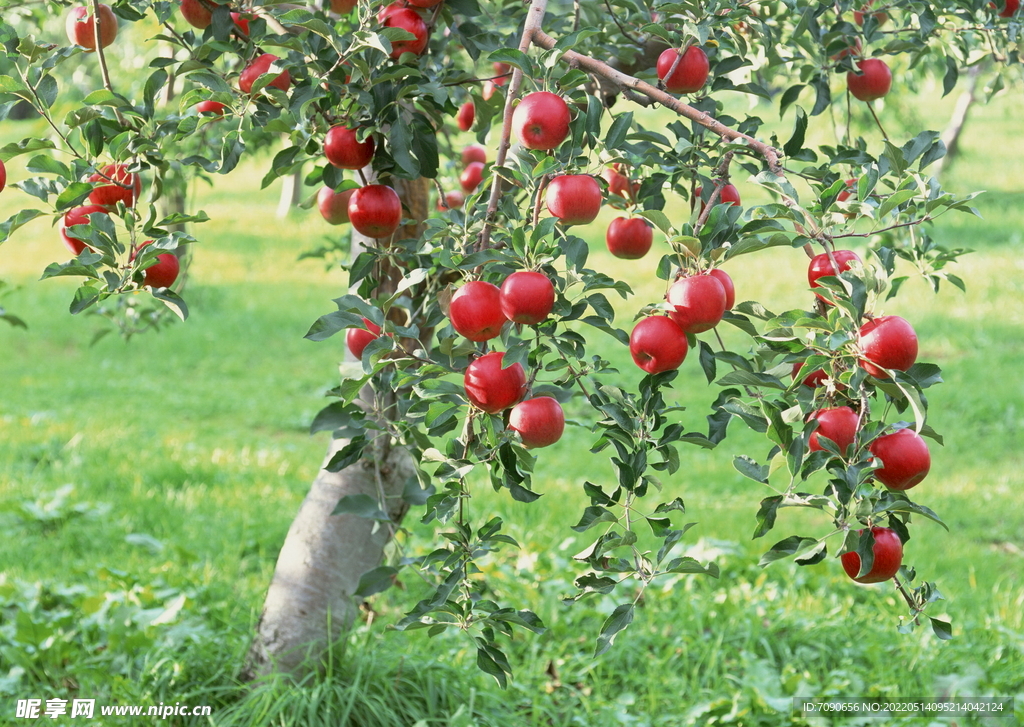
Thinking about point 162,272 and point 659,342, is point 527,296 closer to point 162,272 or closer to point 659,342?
point 659,342

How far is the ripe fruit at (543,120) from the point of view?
1.18 m

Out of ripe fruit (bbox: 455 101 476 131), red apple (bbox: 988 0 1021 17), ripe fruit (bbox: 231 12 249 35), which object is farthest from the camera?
ripe fruit (bbox: 455 101 476 131)

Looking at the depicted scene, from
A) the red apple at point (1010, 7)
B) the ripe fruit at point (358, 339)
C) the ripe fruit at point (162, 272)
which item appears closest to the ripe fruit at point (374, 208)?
the ripe fruit at point (358, 339)

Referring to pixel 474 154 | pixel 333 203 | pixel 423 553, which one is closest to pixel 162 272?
pixel 333 203

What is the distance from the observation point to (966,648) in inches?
97.0

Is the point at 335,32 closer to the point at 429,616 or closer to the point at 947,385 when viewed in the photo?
the point at 429,616

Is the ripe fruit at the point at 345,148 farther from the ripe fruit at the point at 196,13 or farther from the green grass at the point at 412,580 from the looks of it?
the green grass at the point at 412,580

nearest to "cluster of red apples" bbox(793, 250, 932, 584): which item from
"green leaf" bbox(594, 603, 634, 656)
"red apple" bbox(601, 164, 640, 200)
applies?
"green leaf" bbox(594, 603, 634, 656)

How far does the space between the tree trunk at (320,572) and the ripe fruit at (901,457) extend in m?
1.17

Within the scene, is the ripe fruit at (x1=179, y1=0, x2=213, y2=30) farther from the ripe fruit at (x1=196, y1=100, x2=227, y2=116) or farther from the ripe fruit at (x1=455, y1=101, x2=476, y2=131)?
the ripe fruit at (x1=455, y1=101, x2=476, y2=131)

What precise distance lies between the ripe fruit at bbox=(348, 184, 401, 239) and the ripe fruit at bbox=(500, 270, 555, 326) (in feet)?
1.48

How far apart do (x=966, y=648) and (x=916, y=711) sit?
36 centimetres

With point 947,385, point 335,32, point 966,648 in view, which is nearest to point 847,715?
point 966,648

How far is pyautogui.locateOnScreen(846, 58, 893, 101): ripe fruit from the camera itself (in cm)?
162
